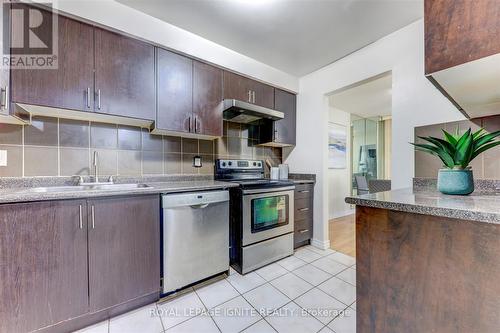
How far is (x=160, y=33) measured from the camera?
1.83 m

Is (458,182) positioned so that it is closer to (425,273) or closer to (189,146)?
(425,273)

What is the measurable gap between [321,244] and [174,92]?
2.56 meters

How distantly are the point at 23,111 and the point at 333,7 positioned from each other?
8.48ft

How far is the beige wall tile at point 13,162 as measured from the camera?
1.50 m

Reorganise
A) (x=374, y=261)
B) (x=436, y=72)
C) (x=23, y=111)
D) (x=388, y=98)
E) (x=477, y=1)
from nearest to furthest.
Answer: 1. (x=477, y=1)
2. (x=436, y=72)
3. (x=374, y=261)
4. (x=23, y=111)
5. (x=388, y=98)

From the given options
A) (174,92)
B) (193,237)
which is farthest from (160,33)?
(193,237)

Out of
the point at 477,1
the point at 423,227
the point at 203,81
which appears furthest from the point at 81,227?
the point at 477,1

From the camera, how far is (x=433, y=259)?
783 mm

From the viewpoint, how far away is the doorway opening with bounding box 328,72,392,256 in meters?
3.30

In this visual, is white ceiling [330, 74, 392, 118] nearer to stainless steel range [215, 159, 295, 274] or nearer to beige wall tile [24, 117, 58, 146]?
stainless steel range [215, 159, 295, 274]

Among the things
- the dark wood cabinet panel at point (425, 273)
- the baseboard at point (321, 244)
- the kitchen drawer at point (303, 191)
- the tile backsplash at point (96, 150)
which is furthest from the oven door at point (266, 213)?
the dark wood cabinet panel at point (425, 273)

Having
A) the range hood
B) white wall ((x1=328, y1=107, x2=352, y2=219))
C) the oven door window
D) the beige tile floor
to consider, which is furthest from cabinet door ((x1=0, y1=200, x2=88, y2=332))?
white wall ((x1=328, y1=107, x2=352, y2=219))

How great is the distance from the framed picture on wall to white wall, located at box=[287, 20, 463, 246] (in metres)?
1.53

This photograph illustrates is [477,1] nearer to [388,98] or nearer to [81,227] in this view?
[81,227]
